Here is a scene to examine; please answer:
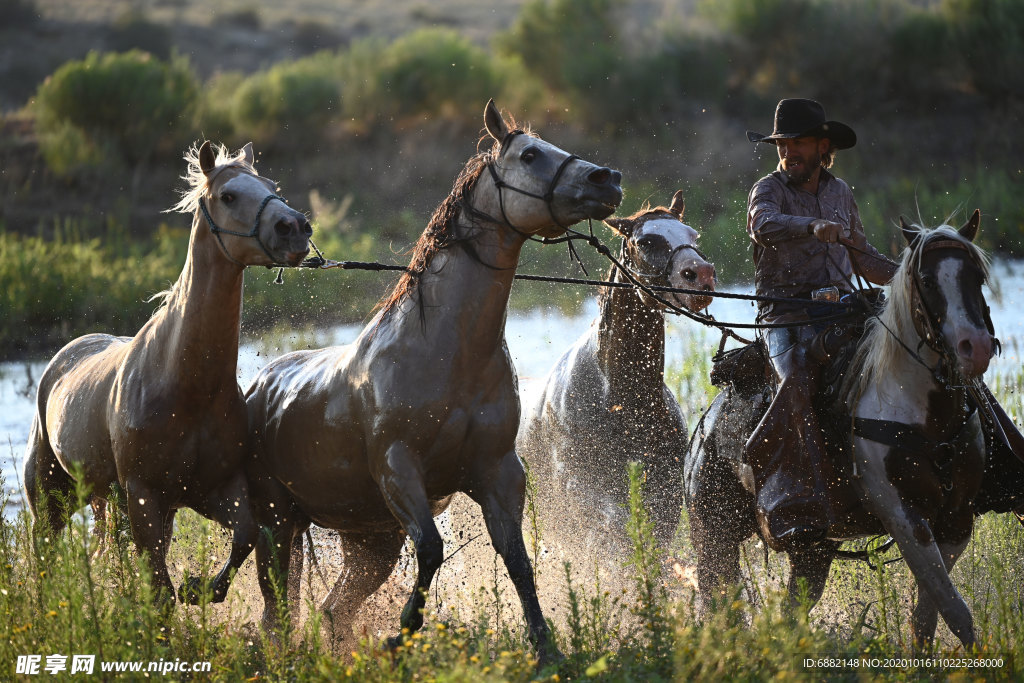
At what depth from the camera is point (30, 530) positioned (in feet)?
22.0

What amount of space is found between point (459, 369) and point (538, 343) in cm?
946

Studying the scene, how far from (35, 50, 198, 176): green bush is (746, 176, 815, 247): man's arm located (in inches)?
721

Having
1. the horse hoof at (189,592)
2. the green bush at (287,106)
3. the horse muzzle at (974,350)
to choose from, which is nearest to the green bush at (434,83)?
the green bush at (287,106)

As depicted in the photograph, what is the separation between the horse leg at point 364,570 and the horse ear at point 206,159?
225cm

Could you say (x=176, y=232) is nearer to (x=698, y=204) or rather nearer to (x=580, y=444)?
(x=698, y=204)

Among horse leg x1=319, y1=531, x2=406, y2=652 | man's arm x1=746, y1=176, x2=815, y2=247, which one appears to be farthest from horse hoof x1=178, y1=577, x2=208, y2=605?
man's arm x1=746, y1=176, x2=815, y2=247

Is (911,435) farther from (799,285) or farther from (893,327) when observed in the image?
(799,285)

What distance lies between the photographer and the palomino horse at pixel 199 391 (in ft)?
19.7

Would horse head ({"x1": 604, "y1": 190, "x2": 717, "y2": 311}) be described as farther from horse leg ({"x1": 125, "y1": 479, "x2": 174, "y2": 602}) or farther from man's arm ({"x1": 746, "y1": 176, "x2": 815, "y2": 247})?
horse leg ({"x1": 125, "y1": 479, "x2": 174, "y2": 602})

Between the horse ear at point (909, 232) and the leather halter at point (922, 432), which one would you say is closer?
the leather halter at point (922, 432)

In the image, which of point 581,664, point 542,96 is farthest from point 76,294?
point 542,96

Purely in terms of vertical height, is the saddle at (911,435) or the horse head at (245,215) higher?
the horse head at (245,215)

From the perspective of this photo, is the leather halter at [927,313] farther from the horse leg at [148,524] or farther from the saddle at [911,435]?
the horse leg at [148,524]

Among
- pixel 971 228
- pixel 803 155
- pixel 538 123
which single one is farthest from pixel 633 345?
pixel 538 123
